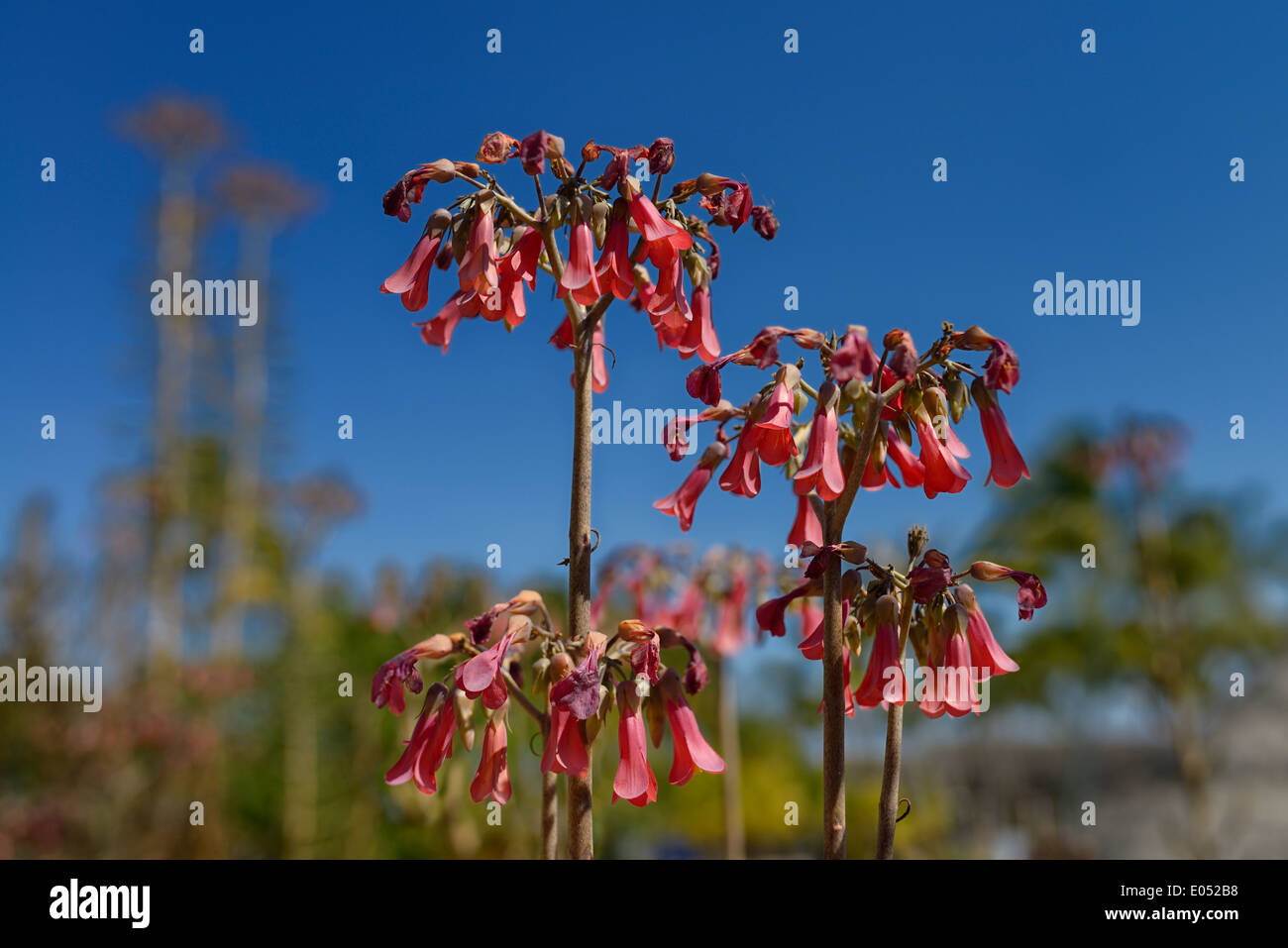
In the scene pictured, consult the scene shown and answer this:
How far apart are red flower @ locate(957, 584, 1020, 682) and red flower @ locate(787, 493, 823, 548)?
32cm

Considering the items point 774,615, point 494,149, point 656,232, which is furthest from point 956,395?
point 494,149

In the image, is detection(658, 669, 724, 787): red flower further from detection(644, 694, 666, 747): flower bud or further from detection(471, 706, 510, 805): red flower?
detection(471, 706, 510, 805): red flower

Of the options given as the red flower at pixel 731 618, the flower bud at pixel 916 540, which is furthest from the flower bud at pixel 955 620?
the red flower at pixel 731 618

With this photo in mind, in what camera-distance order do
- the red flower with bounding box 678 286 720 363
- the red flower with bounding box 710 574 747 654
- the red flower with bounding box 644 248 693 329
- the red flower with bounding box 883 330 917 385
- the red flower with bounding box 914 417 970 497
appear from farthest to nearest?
the red flower with bounding box 710 574 747 654 < the red flower with bounding box 678 286 720 363 < the red flower with bounding box 644 248 693 329 < the red flower with bounding box 914 417 970 497 < the red flower with bounding box 883 330 917 385

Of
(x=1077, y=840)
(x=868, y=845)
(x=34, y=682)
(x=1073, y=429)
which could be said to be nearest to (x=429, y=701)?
Answer: (x=868, y=845)

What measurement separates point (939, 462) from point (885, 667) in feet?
1.19

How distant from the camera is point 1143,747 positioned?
24953 mm

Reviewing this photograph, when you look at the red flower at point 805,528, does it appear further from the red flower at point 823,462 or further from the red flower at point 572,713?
the red flower at point 572,713

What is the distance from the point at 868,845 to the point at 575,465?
317 inches

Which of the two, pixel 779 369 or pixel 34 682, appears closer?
pixel 779 369

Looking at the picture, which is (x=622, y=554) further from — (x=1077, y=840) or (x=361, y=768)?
(x=1077, y=840)

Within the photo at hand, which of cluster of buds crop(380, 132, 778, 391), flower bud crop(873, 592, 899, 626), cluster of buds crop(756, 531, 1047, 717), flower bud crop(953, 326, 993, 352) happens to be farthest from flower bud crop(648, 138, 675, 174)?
flower bud crop(873, 592, 899, 626)

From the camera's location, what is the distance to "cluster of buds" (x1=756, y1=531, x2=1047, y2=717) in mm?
1558

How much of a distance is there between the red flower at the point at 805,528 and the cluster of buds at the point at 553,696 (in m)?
0.32
